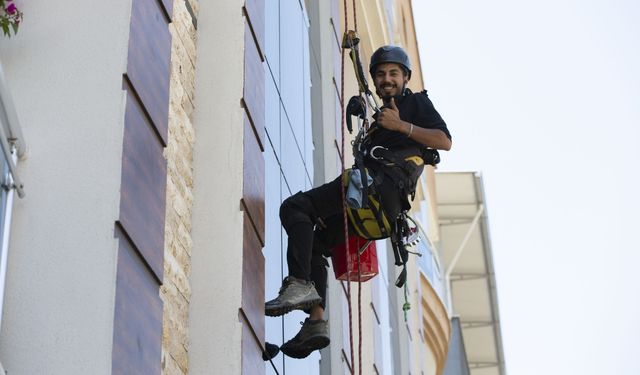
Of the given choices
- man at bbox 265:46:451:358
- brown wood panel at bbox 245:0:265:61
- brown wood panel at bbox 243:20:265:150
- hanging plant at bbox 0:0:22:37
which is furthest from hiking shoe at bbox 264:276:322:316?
hanging plant at bbox 0:0:22:37

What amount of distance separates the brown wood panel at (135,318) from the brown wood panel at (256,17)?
10.3ft

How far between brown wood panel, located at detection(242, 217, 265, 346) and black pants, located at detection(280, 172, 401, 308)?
25 cm

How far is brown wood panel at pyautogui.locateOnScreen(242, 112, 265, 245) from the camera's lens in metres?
8.83

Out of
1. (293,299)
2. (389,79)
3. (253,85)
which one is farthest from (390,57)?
(293,299)

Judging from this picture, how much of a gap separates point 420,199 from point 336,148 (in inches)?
521

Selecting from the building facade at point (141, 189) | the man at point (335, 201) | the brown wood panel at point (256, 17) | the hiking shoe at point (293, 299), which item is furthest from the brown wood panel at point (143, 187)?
the brown wood panel at point (256, 17)

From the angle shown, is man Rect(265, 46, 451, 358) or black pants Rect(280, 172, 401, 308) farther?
black pants Rect(280, 172, 401, 308)

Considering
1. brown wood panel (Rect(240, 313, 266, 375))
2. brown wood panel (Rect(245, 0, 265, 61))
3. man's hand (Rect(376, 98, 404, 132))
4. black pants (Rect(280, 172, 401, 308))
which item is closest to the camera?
brown wood panel (Rect(240, 313, 266, 375))

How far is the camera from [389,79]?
9422 mm

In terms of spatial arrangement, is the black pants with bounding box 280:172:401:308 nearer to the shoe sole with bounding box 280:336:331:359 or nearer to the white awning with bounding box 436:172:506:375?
the shoe sole with bounding box 280:336:331:359

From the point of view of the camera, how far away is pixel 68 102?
6809mm

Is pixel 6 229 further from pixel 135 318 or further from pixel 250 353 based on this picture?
pixel 250 353

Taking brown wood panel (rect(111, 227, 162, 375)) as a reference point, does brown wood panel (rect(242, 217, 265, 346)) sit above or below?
above

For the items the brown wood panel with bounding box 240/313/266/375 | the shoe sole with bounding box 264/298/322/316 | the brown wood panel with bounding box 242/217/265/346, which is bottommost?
the brown wood panel with bounding box 240/313/266/375
